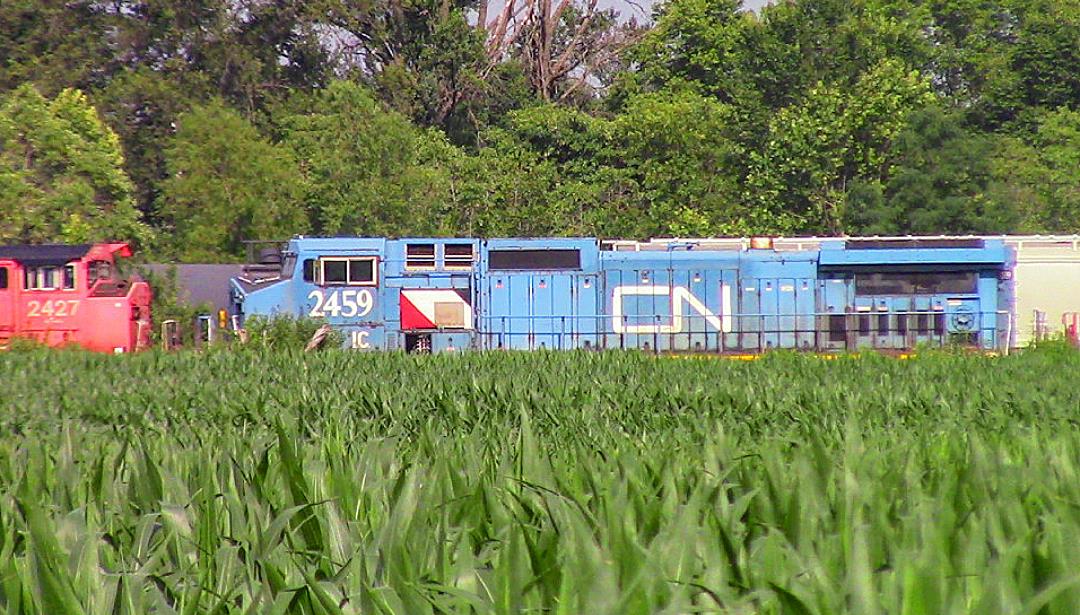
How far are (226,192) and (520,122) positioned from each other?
1110cm

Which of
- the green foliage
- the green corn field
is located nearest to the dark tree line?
the green foliage

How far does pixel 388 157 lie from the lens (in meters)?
46.1

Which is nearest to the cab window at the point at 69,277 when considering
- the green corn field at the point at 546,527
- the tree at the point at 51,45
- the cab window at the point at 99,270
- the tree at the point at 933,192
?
the cab window at the point at 99,270

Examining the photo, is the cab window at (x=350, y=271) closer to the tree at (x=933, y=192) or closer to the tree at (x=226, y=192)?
the tree at (x=226, y=192)

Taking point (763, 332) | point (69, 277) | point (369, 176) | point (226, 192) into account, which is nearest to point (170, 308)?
point (69, 277)

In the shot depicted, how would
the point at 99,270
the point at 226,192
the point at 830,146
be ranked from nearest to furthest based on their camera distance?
the point at 99,270, the point at 226,192, the point at 830,146

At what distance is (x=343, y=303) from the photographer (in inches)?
1144

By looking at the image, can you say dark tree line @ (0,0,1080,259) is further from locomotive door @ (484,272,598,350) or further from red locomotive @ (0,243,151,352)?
locomotive door @ (484,272,598,350)

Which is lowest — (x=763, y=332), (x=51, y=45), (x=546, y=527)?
(x=546, y=527)

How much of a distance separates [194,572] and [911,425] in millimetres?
6740

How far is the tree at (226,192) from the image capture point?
155 ft

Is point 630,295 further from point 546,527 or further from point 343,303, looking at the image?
point 546,527

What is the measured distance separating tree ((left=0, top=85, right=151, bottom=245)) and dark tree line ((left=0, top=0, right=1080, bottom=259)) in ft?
0.29

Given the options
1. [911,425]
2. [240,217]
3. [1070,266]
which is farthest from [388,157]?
[911,425]
